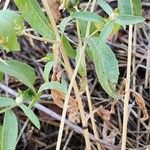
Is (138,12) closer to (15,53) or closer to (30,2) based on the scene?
(30,2)

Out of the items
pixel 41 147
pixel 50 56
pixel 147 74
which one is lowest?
pixel 41 147

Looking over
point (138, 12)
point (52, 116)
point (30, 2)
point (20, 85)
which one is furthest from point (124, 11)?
point (20, 85)

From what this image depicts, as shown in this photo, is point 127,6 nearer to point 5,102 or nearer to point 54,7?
point 54,7

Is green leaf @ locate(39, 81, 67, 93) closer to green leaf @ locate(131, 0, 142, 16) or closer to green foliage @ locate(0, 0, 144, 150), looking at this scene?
green foliage @ locate(0, 0, 144, 150)

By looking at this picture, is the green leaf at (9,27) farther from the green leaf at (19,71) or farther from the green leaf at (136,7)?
the green leaf at (136,7)

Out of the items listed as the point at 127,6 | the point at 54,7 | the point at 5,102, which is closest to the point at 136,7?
the point at 127,6

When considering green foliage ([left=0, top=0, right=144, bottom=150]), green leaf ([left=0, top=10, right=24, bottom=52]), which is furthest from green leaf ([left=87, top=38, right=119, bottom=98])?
green leaf ([left=0, top=10, right=24, bottom=52])

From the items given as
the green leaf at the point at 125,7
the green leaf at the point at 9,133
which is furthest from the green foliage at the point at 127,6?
the green leaf at the point at 9,133
